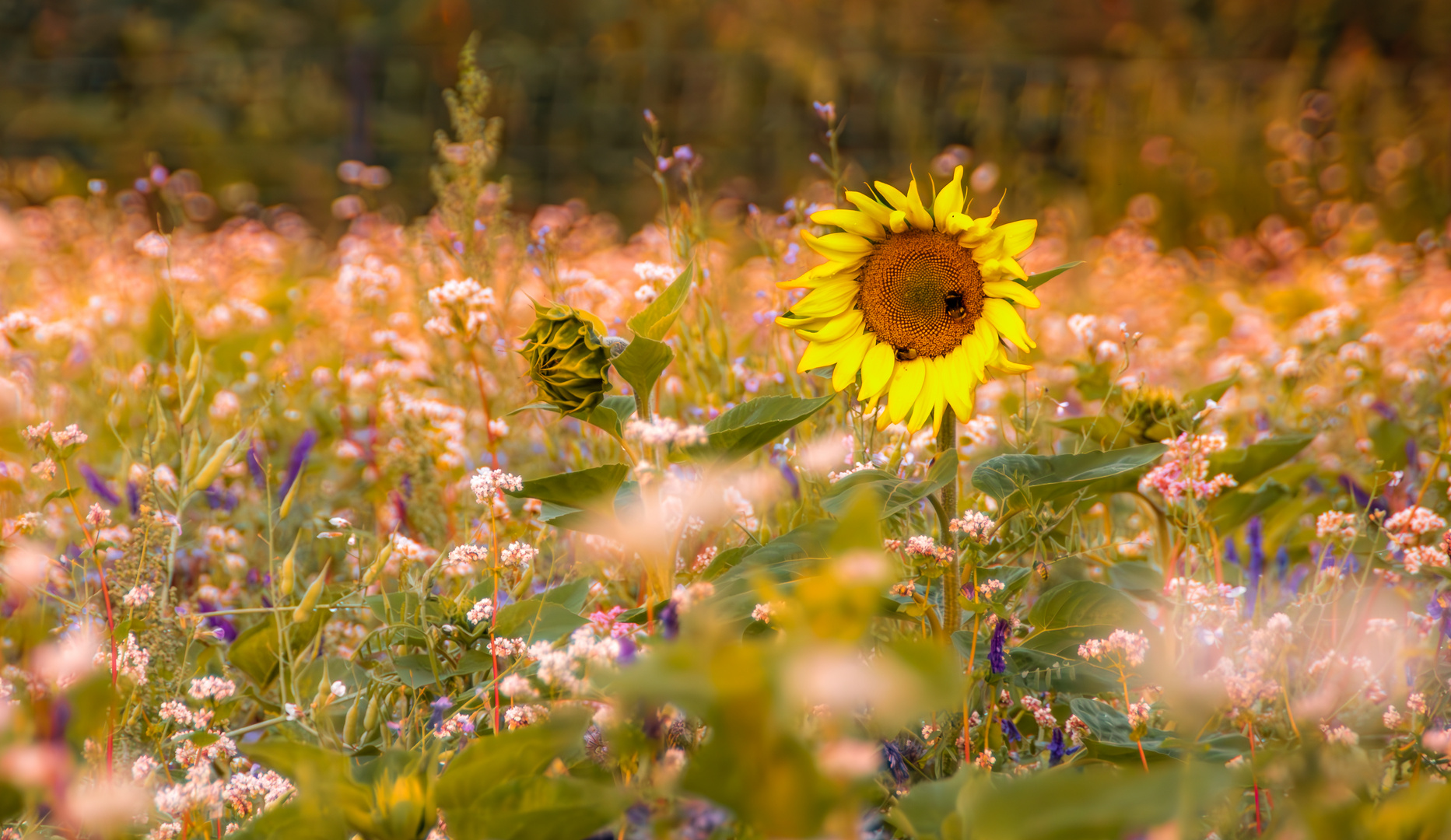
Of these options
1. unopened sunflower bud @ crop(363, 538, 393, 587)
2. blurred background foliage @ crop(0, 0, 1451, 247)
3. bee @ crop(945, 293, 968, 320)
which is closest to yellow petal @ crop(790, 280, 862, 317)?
bee @ crop(945, 293, 968, 320)

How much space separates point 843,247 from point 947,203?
12 centimetres

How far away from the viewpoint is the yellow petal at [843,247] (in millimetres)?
1049

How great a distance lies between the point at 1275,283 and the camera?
4.60 m

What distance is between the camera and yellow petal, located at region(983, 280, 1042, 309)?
3.14 ft

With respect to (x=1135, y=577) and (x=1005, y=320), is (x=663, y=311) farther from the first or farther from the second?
(x=1135, y=577)

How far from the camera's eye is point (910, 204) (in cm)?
103

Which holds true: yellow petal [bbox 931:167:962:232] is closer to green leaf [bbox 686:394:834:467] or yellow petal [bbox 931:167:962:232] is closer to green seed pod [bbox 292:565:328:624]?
green leaf [bbox 686:394:834:467]

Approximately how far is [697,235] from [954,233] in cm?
103

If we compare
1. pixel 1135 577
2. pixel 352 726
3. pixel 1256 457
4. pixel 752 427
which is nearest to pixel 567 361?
pixel 752 427

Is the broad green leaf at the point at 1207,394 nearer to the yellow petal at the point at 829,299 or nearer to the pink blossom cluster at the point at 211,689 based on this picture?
the yellow petal at the point at 829,299

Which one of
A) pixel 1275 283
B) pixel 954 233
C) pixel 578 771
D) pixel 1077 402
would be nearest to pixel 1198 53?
pixel 1275 283

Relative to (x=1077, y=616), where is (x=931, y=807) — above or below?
below

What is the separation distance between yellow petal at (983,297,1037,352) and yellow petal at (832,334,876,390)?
0.13 m

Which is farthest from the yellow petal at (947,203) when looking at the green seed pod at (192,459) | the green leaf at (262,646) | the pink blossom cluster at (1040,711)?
the green seed pod at (192,459)
